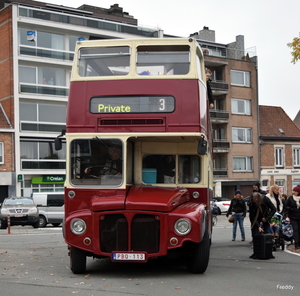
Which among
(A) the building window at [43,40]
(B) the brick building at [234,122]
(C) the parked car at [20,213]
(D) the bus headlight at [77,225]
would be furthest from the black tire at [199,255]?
(B) the brick building at [234,122]

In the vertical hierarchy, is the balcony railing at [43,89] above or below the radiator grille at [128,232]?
above

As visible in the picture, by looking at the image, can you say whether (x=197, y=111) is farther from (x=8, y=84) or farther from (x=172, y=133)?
(x=8, y=84)

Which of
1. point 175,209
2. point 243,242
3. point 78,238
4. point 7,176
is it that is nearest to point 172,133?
point 175,209

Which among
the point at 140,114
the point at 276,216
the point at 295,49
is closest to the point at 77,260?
the point at 140,114

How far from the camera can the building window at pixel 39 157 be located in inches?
1832

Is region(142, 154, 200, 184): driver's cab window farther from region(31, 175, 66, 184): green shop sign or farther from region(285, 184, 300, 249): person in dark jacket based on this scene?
region(31, 175, 66, 184): green shop sign

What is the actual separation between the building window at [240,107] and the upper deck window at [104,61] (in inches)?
1896

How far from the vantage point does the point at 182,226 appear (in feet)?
33.3

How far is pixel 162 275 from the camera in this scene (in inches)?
426

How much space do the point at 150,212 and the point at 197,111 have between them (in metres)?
2.16

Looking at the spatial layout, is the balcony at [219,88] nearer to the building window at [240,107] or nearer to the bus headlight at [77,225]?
the building window at [240,107]

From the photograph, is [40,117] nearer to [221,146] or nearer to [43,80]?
[43,80]

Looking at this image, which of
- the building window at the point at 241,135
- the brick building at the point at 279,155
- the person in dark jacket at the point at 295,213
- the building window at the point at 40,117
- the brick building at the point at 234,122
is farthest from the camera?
the brick building at the point at 279,155

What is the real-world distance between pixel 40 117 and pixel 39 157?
316 centimetres
